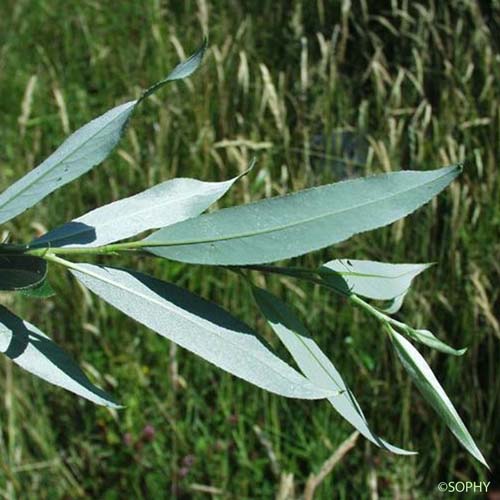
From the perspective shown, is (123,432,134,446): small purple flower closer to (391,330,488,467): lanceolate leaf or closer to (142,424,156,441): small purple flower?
(142,424,156,441): small purple flower

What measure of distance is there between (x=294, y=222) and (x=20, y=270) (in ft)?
0.40

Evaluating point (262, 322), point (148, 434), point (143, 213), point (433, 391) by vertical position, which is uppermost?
point (143, 213)

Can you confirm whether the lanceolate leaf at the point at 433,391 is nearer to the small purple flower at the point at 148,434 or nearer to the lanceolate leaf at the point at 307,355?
the lanceolate leaf at the point at 307,355

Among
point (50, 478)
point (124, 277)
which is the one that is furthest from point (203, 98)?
point (124, 277)

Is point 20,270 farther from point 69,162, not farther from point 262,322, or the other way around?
point 262,322

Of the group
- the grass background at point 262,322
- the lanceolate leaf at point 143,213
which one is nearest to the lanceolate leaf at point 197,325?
the lanceolate leaf at point 143,213

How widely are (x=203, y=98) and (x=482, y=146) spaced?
2.16 feet

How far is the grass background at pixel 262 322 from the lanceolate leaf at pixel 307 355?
1.10m

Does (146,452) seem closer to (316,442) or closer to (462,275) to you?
(316,442)

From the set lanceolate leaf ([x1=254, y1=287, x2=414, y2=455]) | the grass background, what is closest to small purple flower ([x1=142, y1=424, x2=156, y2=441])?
the grass background

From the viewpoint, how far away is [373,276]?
0.44m

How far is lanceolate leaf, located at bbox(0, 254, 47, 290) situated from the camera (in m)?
0.38

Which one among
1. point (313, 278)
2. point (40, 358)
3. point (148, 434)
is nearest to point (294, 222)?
point (313, 278)

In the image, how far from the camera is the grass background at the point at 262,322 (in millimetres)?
1726
